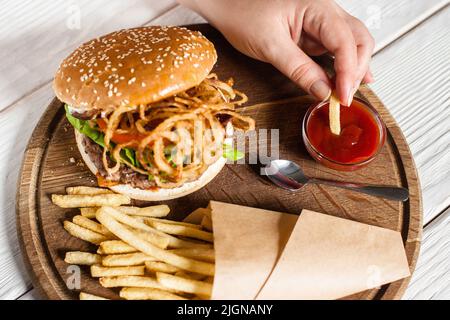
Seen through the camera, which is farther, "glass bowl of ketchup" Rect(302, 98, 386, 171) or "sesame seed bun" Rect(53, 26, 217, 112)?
"glass bowl of ketchup" Rect(302, 98, 386, 171)

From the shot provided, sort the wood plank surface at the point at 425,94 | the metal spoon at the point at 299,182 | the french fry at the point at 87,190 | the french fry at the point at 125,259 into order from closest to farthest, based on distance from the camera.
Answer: the french fry at the point at 125,259 < the french fry at the point at 87,190 < the metal spoon at the point at 299,182 < the wood plank surface at the point at 425,94

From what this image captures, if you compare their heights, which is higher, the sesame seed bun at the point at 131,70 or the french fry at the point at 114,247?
the sesame seed bun at the point at 131,70

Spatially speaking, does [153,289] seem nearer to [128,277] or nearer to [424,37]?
[128,277]

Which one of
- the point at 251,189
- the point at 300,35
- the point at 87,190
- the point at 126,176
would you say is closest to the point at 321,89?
the point at 300,35

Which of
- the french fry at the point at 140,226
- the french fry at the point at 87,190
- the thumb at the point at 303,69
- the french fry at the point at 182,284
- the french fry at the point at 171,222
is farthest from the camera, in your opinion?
the thumb at the point at 303,69

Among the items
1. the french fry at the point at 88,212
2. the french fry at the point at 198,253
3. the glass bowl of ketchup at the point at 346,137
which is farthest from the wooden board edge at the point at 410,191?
the french fry at the point at 88,212

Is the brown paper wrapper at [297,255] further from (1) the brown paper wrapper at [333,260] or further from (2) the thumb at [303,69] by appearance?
(2) the thumb at [303,69]

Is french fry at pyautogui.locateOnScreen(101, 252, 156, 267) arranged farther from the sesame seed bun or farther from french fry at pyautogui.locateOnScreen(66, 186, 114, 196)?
the sesame seed bun

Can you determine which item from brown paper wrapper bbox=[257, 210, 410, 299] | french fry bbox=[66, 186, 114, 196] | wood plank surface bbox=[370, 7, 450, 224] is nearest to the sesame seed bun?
french fry bbox=[66, 186, 114, 196]
